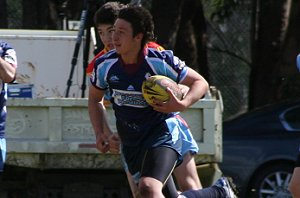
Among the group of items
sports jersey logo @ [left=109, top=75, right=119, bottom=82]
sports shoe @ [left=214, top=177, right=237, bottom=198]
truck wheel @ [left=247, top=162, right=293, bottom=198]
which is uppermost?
sports jersey logo @ [left=109, top=75, right=119, bottom=82]

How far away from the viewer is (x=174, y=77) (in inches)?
272

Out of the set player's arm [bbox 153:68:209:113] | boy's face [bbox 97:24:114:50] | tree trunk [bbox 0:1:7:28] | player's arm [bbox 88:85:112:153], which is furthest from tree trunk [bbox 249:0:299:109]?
player's arm [bbox 153:68:209:113]

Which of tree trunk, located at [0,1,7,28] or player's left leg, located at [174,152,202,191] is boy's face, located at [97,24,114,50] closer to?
player's left leg, located at [174,152,202,191]

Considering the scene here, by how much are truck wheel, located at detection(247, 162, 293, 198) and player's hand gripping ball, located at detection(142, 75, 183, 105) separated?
18.5ft

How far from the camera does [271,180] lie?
1230 centimetres

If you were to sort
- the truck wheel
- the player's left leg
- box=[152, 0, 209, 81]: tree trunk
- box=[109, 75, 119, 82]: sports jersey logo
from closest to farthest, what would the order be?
box=[109, 75, 119, 82]: sports jersey logo
the player's left leg
the truck wheel
box=[152, 0, 209, 81]: tree trunk

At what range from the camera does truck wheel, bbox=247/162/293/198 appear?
12.2 meters

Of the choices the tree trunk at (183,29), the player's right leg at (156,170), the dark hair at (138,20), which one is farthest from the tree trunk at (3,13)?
the player's right leg at (156,170)

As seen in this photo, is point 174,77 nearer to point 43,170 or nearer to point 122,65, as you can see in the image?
point 122,65

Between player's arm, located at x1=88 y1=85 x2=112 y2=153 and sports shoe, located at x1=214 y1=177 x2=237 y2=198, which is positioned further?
sports shoe, located at x1=214 y1=177 x2=237 y2=198

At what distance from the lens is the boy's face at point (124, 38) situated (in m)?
6.89

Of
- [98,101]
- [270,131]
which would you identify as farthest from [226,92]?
[98,101]

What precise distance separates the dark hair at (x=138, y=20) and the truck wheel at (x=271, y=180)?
5507mm

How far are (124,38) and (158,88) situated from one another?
0.50 meters
